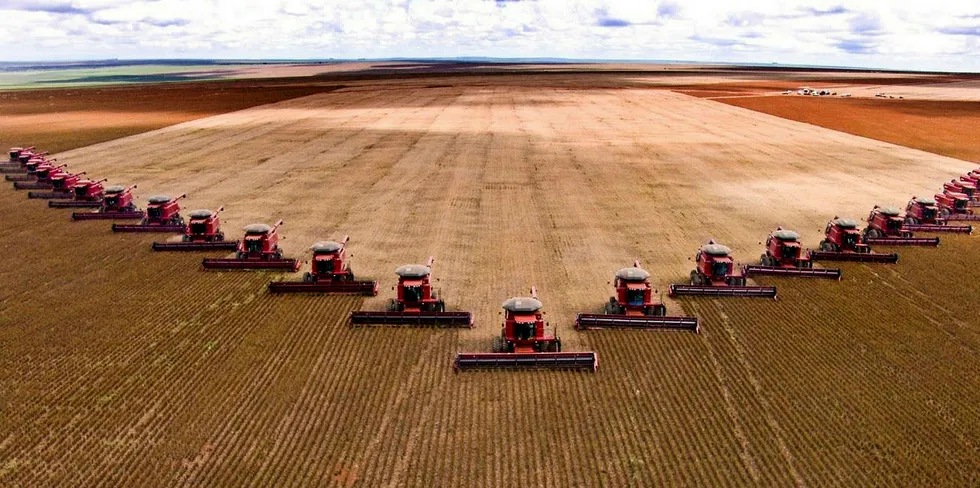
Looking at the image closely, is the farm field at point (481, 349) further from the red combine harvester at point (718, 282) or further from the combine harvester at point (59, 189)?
the combine harvester at point (59, 189)

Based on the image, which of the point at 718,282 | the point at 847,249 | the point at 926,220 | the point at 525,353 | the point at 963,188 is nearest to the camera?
the point at 525,353

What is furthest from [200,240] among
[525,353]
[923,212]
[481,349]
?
[923,212]

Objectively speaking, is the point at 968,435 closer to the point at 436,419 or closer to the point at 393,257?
the point at 436,419

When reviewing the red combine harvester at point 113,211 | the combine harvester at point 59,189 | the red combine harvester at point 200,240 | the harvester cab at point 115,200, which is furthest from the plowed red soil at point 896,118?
the combine harvester at point 59,189

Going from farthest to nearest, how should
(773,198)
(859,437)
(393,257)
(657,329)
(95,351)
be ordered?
(773,198), (393,257), (657,329), (95,351), (859,437)

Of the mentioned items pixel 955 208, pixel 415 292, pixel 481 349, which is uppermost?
pixel 955 208

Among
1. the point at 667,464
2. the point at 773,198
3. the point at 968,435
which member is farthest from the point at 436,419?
the point at 773,198

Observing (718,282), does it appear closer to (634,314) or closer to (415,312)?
(634,314)
